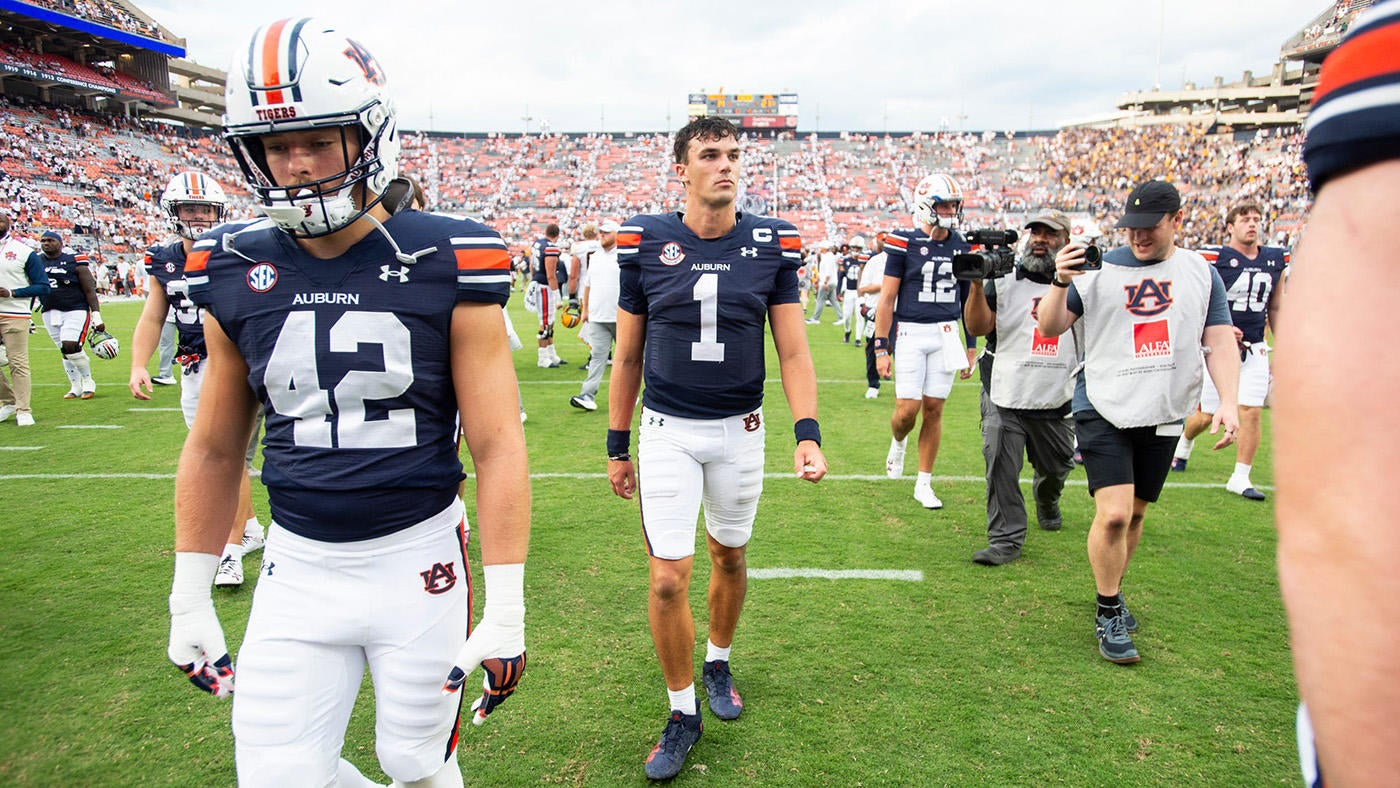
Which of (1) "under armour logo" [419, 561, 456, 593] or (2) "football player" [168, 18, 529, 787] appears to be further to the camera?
(1) "under armour logo" [419, 561, 456, 593]

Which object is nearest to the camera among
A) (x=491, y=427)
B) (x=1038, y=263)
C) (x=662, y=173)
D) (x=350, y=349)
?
(x=350, y=349)

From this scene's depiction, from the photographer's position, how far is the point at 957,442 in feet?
29.1

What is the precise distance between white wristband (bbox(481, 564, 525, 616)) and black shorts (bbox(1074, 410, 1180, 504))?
3198 mm

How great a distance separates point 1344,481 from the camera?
2.16 feet

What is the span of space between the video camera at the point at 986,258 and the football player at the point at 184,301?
450 centimetres

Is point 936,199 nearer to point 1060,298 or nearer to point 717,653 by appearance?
point 1060,298

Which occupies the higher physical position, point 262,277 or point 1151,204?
point 1151,204

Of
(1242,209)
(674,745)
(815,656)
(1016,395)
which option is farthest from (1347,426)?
(1242,209)

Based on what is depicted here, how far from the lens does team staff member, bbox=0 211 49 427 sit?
927 centimetres

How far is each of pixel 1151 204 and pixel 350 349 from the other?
3751 mm

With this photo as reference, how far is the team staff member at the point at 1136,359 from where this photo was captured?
13.0 ft

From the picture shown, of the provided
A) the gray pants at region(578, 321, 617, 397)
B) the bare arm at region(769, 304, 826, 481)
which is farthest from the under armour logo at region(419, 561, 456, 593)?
the gray pants at region(578, 321, 617, 397)

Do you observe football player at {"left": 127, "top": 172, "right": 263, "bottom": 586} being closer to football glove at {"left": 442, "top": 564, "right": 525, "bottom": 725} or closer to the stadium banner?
football glove at {"left": 442, "top": 564, "right": 525, "bottom": 725}

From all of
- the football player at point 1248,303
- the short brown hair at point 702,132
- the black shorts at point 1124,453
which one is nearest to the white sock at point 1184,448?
the football player at point 1248,303
